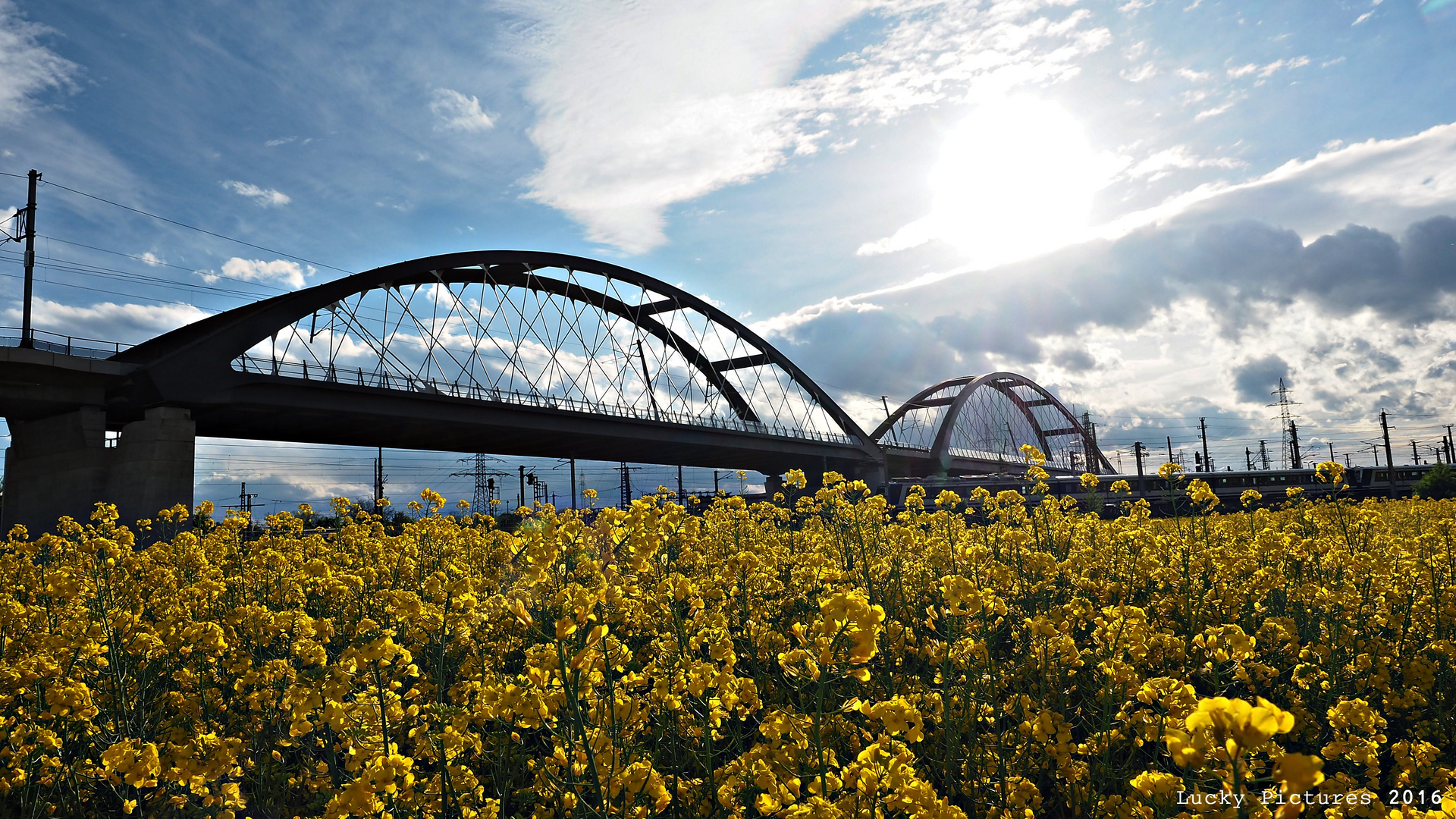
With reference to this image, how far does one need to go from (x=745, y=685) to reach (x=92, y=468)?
111 feet

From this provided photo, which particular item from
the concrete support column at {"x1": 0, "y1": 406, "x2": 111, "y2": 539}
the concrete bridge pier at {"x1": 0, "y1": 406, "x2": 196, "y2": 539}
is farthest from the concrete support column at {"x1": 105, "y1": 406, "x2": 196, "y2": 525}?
the concrete support column at {"x1": 0, "y1": 406, "x2": 111, "y2": 539}

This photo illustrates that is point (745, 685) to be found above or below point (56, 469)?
below

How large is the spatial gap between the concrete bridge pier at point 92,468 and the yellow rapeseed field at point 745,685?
25.5m

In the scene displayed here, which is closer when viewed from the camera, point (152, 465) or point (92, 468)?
point (92, 468)

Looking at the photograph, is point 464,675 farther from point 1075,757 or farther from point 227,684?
point 1075,757

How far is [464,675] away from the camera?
4707 millimetres

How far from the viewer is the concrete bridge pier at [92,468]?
27.3 meters

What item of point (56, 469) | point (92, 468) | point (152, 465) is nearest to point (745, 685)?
point (152, 465)

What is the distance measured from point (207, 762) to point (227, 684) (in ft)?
8.94

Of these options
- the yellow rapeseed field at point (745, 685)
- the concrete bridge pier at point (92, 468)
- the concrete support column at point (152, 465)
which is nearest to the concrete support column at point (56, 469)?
the concrete bridge pier at point (92, 468)

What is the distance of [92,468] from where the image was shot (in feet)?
90.0

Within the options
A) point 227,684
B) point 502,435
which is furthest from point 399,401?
point 227,684

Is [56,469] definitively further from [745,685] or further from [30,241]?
[745,685]

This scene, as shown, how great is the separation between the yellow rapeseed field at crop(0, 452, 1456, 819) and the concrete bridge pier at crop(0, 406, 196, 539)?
25.5 m
